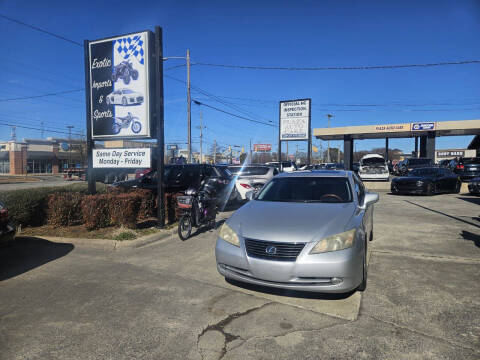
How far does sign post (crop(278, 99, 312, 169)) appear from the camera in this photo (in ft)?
57.2

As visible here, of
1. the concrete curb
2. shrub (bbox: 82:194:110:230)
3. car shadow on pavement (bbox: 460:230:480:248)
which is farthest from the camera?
shrub (bbox: 82:194:110:230)

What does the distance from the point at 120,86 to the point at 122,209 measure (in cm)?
314

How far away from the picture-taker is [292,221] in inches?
151

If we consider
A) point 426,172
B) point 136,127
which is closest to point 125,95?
point 136,127

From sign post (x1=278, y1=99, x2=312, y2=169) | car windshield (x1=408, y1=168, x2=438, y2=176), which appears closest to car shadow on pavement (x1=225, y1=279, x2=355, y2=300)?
sign post (x1=278, y1=99, x2=312, y2=169)

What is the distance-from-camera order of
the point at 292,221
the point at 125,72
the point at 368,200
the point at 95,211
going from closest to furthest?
the point at 292,221 → the point at 368,200 → the point at 95,211 → the point at 125,72

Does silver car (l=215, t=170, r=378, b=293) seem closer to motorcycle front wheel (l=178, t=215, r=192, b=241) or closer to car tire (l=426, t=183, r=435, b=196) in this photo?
motorcycle front wheel (l=178, t=215, r=192, b=241)

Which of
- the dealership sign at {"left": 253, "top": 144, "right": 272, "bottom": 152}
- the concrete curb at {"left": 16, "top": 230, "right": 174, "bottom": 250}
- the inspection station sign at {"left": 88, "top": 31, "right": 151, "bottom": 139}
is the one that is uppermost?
the dealership sign at {"left": 253, "top": 144, "right": 272, "bottom": 152}

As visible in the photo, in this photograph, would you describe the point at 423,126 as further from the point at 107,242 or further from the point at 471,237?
the point at 107,242

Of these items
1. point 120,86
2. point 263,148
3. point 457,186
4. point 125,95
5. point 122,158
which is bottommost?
point 457,186

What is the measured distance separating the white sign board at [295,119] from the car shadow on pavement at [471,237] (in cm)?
1124

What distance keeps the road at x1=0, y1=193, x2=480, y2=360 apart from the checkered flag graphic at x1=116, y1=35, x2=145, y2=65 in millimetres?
4774

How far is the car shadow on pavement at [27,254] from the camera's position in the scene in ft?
16.0

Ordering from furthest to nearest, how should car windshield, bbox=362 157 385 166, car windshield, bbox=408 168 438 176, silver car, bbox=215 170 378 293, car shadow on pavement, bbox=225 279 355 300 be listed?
car windshield, bbox=362 157 385 166
car windshield, bbox=408 168 438 176
car shadow on pavement, bbox=225 279 355 300
silver car, bbox=215 170 378 293
